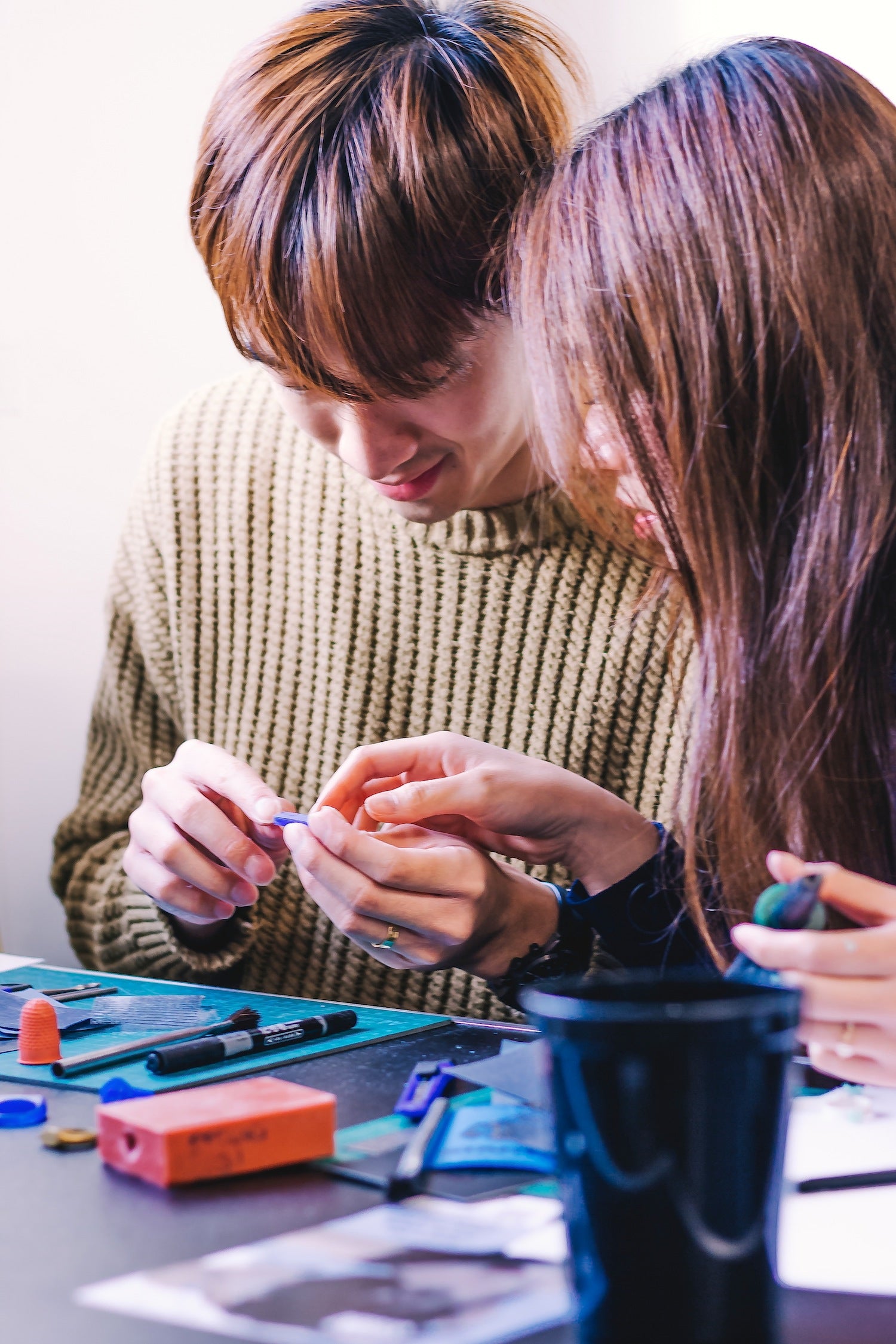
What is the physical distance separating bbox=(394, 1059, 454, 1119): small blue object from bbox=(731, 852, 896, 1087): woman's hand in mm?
169

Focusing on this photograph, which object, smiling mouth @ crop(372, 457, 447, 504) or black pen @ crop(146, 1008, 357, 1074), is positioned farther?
smiling mouth @ crop(372, 457, 447, 504)

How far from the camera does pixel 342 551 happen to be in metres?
1.22

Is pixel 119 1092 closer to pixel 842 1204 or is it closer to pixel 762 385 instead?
pixel 842 1204

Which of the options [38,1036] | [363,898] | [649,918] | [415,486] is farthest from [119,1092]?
[415,486]

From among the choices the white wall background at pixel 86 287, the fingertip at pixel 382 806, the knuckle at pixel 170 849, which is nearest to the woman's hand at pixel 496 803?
the fingertip at pixel 382 806

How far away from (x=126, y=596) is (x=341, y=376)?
53 centimetres

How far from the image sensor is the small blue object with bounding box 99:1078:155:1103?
585 millimetres

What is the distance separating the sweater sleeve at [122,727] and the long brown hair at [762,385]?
641 mm

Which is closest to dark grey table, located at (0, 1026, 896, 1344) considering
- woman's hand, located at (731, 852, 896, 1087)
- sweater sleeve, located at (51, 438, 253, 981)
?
woman's hand, located at (731, 852, 896, 1087)

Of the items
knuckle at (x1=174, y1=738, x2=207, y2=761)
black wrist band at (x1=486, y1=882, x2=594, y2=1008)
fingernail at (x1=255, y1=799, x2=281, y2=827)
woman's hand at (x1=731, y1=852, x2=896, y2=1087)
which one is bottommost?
black wrist band at (x1=486, y1=882, x2=594, y2=1008)

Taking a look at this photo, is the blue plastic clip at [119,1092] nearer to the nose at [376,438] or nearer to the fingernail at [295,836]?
the fingernail at [295,836]

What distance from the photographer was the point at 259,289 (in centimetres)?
84

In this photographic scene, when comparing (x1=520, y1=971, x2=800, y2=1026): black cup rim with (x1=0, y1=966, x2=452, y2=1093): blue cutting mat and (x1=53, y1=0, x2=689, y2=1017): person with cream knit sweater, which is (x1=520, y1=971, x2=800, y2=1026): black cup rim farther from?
(x1=53, y1=0, x2=689, y2=1017): person with cream knit sweater

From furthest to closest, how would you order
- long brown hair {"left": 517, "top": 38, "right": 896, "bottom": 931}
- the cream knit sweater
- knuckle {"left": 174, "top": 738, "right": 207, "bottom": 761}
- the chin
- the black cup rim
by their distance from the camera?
1. the cream knit sweater
2. the chin
3. knuckle {"left": 174, "top": 738, "right": 207, "bottom": 761}
4. long brown hair {"left": 517, "top": 38, "right": 896, "bottom": 931}
5. the black cup rim
